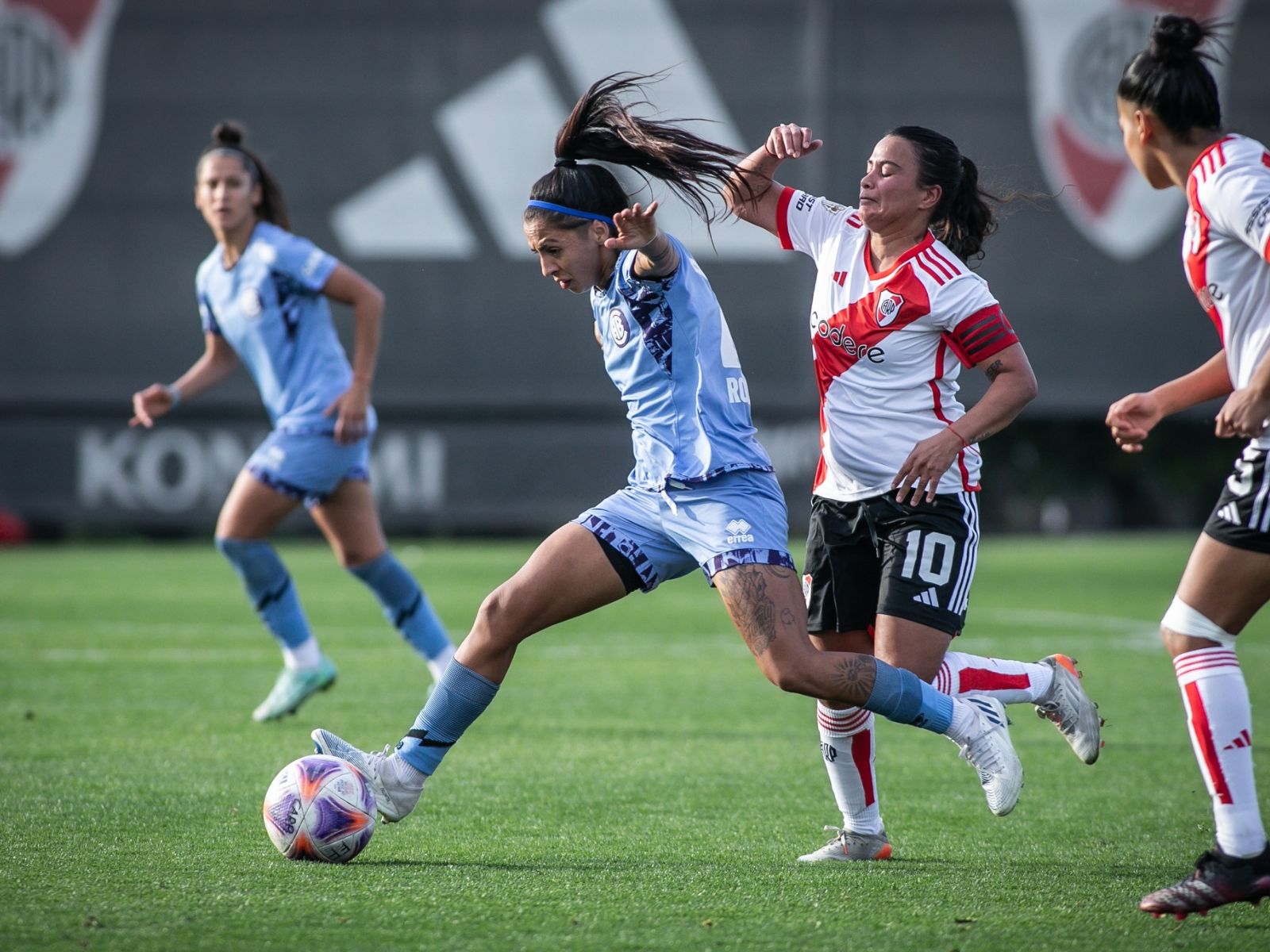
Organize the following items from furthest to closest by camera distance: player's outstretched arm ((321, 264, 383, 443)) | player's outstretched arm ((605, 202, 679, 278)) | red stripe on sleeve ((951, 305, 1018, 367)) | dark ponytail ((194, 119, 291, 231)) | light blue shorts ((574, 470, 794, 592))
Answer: dark ponytail ((194, 119, 291, 231)) → player's outstretched arm ((321, 264, 383, 443)) → red stripe on sleeve ((951, 305, 1018, 367)) → light blue shorts ((574, 470, 794, 592)) → player's outstretched arm ((605, 202, 679, 278))

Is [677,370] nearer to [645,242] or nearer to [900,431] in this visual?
[645,242]

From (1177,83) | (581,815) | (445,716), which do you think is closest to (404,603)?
(581,815)

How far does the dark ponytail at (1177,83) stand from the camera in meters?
3.62

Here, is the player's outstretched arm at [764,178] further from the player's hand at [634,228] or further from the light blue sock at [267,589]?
the light blue sock at [267,589]

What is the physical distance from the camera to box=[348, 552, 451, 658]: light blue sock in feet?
23.6

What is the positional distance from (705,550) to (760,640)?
304 millimetres

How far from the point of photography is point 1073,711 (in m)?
4.72

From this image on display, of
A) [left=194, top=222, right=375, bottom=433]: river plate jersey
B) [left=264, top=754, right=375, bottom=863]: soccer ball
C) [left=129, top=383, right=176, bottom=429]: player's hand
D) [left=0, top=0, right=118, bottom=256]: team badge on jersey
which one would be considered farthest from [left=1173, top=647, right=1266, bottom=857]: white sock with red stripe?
[left=0, top=0, right=118, bottom=256]: team badge on jersey

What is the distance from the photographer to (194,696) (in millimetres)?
7500

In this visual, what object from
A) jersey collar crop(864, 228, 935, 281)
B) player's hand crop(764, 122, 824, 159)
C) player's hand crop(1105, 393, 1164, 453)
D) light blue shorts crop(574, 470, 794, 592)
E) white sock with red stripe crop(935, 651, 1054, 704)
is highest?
player's hand crop(764, 122, 824, 159)

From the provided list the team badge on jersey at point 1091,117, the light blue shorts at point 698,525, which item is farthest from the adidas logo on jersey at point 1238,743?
the team badge on jersey at point 1091,117

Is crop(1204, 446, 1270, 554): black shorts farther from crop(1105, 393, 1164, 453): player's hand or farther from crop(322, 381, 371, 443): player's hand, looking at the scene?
crop(322, 381, 371, 443): player's hand

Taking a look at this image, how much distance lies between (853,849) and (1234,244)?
6.65 ft

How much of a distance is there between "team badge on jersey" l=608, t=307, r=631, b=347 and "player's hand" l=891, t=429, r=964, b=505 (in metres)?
0.87
